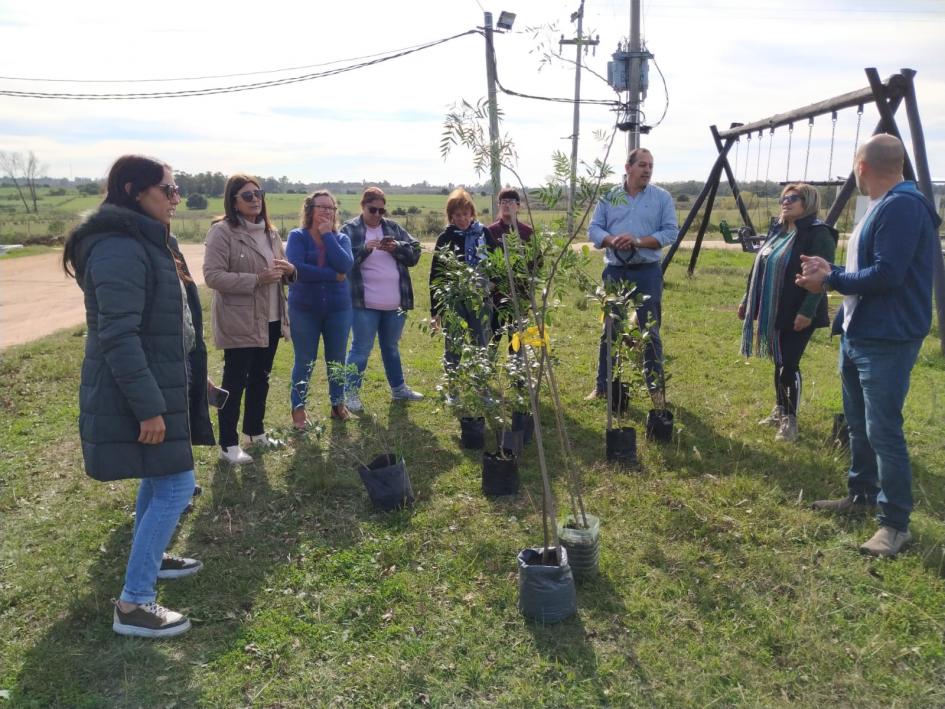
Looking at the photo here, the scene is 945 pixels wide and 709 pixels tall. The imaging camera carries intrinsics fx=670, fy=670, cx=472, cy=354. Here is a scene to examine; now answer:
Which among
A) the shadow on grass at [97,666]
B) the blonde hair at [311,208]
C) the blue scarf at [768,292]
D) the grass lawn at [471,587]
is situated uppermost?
the blonde hair at [311,208]

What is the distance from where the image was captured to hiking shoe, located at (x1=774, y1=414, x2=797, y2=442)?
4841 mm

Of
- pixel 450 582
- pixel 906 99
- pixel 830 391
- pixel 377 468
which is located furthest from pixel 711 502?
pixel 906 99

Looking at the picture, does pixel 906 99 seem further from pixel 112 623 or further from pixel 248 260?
pixel 112 623

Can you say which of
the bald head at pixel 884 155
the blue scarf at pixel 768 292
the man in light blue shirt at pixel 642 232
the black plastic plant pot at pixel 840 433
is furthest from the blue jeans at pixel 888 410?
the man in light blue shirt at pixel 642 232

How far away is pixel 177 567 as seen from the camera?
3396 mm

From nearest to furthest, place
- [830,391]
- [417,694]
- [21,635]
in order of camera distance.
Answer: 1. [417,694]
2. [21,635]
3. [830,391]

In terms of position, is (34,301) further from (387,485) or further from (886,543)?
(886,543)

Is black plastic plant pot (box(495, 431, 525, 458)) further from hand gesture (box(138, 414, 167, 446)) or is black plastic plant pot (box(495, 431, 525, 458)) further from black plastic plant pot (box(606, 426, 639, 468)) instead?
hand gesture (box(138, 414, 167, 446))

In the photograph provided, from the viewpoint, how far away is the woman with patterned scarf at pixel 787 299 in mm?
4586

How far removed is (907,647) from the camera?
8.89ft

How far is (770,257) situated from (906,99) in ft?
10.5

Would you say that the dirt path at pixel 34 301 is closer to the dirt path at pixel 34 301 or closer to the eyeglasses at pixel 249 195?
the dirt path at pixel 34 301

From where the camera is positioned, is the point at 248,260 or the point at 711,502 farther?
the point at 248,260

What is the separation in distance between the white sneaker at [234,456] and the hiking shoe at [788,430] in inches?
150
